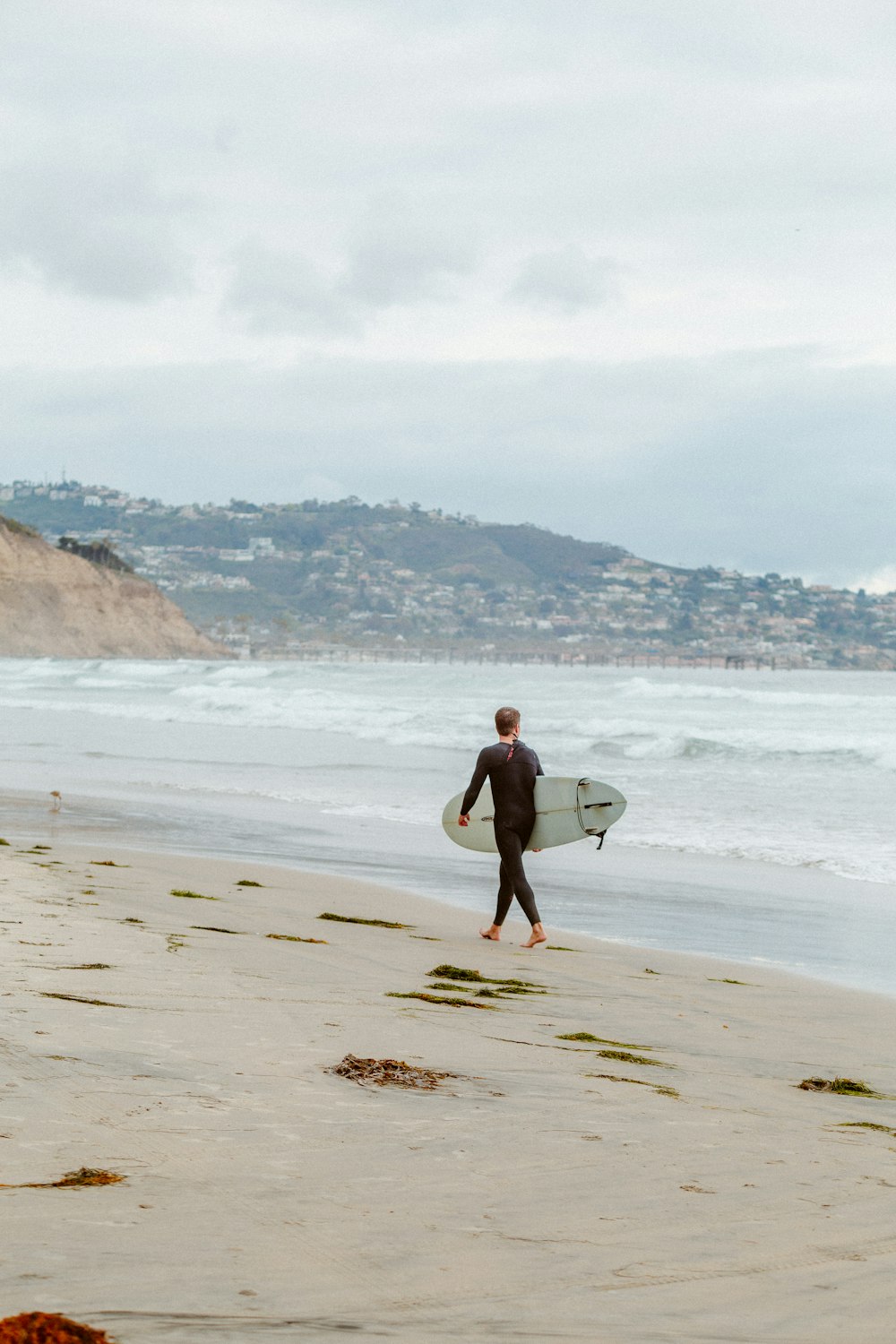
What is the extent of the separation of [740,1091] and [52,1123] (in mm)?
2518

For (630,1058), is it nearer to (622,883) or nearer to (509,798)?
(509,798)

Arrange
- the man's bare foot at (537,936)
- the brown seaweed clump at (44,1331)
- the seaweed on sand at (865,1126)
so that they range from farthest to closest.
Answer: the man's bare foot at (537,936)
the seaweed on sand at (865,1126)
the brown seaweed clump at (44,1331)

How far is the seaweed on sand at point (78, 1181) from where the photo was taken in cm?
277

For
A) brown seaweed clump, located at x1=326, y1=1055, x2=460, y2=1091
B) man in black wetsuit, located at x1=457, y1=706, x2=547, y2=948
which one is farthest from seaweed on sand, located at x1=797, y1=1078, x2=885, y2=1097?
man in black wetsuit, located at x1=457, y1=706, x2=547, y2=948

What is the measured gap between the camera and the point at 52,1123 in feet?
10.6

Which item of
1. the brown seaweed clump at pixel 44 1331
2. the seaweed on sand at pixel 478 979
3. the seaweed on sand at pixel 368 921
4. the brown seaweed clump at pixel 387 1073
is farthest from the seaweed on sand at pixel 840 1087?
the seaweed on sand at pixel 368 921

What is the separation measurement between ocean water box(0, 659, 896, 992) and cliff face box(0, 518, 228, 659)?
Result: 262 ft

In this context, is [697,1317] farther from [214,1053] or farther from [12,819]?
[12,819]

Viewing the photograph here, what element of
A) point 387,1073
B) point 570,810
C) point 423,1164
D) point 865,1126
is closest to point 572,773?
point 570,810

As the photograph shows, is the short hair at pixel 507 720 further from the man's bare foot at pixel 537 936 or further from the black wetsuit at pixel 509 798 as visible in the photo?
the man's bare foot at pixel 537 936

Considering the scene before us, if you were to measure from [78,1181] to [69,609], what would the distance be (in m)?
123

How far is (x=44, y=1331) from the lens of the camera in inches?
80.0

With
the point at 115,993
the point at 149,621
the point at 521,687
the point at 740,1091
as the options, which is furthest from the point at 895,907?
the point at 149,621

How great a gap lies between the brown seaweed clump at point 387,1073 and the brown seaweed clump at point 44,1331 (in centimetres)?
195
